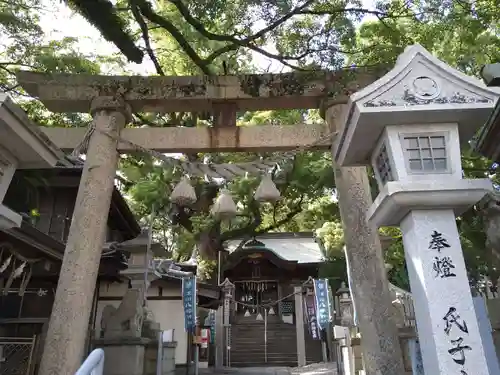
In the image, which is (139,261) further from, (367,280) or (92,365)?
(92,365)

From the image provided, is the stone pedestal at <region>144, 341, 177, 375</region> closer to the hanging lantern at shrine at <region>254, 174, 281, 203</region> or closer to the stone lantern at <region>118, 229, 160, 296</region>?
the stone lantern at <region>118, 229, 160, 296</region>

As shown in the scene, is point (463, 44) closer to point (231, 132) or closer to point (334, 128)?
point (334, 128)

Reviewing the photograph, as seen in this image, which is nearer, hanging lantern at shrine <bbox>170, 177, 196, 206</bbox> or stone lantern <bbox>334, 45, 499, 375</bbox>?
stone lantern <bbox>334, 45, 499, 375</bbox>

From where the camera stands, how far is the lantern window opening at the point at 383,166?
399 centimetres

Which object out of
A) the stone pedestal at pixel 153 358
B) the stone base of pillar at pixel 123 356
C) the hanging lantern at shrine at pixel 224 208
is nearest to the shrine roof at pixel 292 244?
the stone pedestal at pixel 153 358

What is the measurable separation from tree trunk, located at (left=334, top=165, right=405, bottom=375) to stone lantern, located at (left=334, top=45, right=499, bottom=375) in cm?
171

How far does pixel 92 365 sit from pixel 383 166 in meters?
3.21

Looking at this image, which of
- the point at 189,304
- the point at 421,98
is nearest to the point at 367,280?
the point at 421,98

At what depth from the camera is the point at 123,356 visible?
7293 mm

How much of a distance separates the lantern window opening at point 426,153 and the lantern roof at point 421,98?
153 millimetres

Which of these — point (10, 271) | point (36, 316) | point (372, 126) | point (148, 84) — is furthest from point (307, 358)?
point (372, 126)

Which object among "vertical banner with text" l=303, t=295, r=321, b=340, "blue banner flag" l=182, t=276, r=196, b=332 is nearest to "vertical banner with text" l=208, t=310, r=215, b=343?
"vertical banner with text" l=303, t=295, r=321, b=340

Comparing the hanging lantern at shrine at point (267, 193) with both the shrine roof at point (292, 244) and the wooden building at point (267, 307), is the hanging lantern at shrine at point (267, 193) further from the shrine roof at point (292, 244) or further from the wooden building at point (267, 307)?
the shrine roof at point (292, 244)

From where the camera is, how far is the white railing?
8.99 feet
